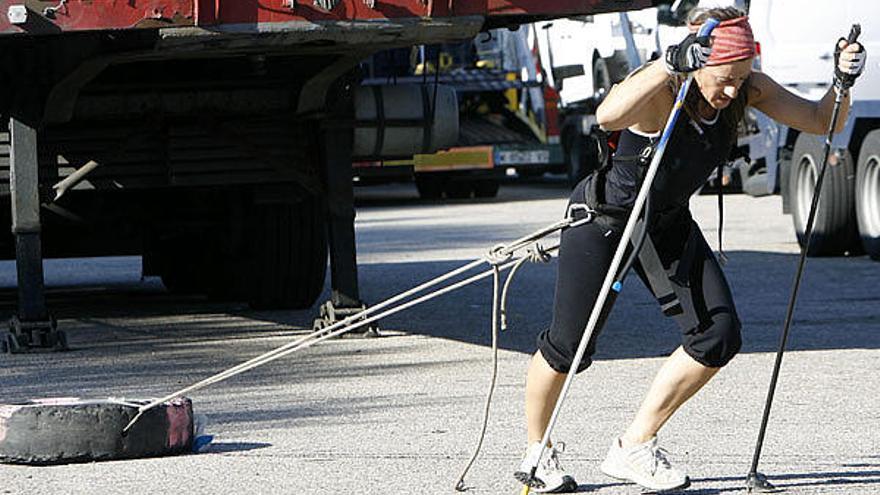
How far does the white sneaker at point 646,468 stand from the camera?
6.17 meters

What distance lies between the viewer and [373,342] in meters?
10.5

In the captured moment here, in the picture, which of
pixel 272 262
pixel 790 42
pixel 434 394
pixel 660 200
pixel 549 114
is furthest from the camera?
pixel 549 114

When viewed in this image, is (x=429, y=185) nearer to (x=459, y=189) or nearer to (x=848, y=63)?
(x=459, y=189)

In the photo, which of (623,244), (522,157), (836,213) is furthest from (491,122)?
(623,244)

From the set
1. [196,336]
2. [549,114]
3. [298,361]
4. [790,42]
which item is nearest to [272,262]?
[196,336]

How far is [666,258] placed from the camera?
6.24 metres

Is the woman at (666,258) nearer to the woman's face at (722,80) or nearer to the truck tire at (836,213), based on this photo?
the woman's face at (722,80)

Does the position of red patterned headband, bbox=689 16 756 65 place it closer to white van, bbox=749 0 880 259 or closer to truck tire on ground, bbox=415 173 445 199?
white van, bbox=749 0 880 259

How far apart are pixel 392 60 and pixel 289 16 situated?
3.03 meters

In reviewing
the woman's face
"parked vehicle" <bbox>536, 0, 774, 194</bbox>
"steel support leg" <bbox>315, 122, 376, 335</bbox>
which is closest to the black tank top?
the woman's face

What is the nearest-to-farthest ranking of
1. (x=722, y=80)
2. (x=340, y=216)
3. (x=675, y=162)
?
1. (x=722, y=80)
2. (x=675, y=162)
3. (x=340, y=216)

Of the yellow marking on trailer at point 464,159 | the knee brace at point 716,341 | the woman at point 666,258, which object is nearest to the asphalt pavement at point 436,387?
the woman at point 666,258

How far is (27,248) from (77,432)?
3363 mm

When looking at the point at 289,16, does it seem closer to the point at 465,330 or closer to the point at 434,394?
the point at 434,394
